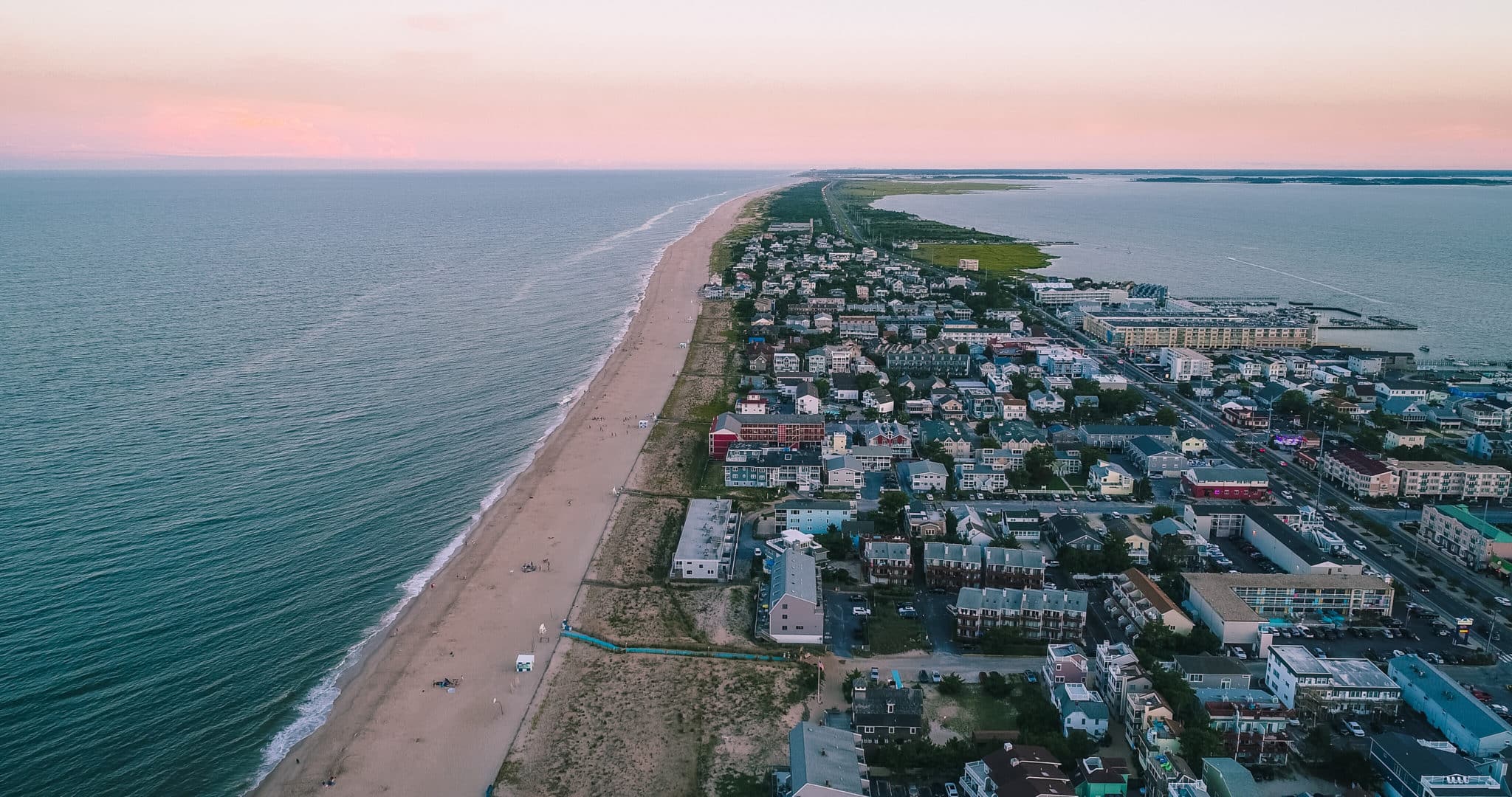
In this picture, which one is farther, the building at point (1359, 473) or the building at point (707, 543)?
the building at point (1359, 473)

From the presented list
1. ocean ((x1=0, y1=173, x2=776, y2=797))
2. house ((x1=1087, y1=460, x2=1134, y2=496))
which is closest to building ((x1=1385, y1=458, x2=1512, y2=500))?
house ((x1=1087, y1=460, x2=1134, y2=496))

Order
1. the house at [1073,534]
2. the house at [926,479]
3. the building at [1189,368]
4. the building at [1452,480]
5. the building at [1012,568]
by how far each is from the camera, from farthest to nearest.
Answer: the building at [1189,368], the house at [926,479], the building at [1452,480], the house at [1073,534], the building at [1012,568]

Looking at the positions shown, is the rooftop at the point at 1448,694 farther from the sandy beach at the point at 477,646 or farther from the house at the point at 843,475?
the sandy beach at the point at 477,646

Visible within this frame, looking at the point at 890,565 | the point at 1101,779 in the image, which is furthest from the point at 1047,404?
the point at 1101,779

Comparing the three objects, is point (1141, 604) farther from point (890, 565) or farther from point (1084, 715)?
point (890, 565)

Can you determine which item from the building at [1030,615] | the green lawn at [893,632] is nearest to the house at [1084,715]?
the building at [1030,615]

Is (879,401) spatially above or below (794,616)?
above
